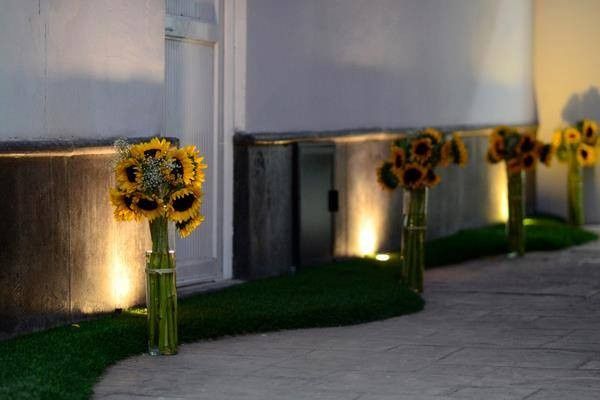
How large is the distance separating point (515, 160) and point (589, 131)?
158 inches

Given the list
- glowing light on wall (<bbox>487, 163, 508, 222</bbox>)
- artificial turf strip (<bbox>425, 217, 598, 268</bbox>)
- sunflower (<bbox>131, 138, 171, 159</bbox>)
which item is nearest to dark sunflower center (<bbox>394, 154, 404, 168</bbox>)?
artificial turf strip (<bbox>425, 217, 598, 268</bbox>)

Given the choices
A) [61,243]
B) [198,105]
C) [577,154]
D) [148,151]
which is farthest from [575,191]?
[148,151]

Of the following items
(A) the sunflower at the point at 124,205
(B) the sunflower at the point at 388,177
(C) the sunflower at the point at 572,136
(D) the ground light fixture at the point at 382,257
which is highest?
(C) the sunflower at the point at 572,136

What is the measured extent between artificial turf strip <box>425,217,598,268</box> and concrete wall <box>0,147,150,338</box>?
4821 millimetres

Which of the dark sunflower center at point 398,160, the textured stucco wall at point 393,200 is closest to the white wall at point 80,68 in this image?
the dark sunflower center at point 398,160

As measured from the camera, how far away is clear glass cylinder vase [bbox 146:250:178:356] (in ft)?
27.7

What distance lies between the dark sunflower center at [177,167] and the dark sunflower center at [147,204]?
0.22m

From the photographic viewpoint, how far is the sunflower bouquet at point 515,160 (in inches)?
566

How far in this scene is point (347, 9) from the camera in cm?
1342

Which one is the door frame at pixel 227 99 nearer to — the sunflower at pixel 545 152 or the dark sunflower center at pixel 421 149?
the dark sunflower center at pixel 421 149

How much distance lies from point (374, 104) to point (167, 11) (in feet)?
12.4

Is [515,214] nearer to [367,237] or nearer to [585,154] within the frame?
[367,237]

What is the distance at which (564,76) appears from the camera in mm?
18938

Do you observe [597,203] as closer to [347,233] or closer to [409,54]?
[409,54]
